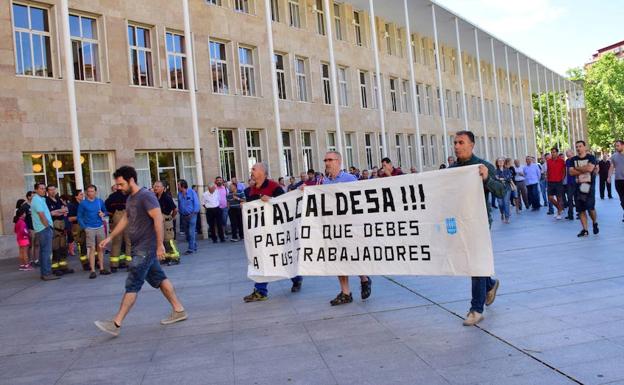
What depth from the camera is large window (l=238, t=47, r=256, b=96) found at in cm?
2495

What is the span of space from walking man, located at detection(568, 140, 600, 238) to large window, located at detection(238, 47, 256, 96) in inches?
617

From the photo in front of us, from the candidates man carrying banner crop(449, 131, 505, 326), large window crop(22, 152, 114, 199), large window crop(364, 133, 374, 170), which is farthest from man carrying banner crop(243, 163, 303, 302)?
large window crop(364, 133, 374, 170)

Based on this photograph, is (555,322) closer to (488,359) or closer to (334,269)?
(488,359)

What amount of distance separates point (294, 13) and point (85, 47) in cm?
1197

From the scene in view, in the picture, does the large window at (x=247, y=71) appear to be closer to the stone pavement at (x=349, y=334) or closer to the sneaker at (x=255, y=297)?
the stone pavement at (x=349, y=334)

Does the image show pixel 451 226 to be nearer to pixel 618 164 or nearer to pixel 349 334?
pixel 349 334

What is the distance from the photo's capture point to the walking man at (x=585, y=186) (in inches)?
454

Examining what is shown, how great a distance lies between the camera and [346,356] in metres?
5.05

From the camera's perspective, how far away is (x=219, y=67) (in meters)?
23.8

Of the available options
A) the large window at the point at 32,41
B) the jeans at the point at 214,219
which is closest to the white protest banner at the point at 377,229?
the jeans at the point at 214,219

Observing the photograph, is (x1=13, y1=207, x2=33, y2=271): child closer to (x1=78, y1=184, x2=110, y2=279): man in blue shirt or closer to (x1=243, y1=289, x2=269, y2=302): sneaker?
A: (x1=78, y1=184, x2=110, y2=279): man in blue shirt

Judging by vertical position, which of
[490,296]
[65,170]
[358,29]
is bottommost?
[490,296]

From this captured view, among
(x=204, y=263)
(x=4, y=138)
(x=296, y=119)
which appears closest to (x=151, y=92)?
(x=4, y=138)

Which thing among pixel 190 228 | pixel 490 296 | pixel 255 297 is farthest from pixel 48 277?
pixel 490 296
